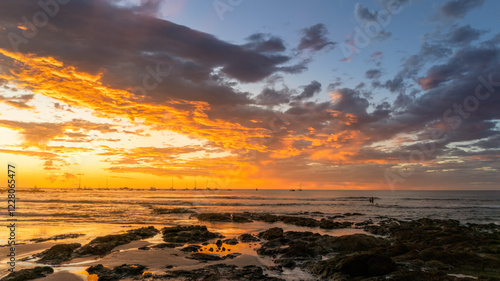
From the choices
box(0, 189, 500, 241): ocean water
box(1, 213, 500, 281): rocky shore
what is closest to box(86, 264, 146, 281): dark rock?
box(1, 213, 500, 281): rocky shore

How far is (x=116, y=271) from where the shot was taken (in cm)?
1769

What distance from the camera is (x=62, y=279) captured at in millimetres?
16547

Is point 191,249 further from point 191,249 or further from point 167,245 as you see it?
point 167,245

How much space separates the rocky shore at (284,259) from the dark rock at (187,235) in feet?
0.47

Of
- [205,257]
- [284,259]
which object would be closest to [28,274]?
[205,257]

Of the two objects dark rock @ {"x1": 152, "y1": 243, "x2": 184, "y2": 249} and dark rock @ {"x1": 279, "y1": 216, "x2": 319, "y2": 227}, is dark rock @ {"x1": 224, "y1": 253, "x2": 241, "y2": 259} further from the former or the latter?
dark rock @ {"x1": 279, "y1": 216, "x2": 319, "y2": 227}

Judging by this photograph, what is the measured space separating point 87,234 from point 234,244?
714 inches

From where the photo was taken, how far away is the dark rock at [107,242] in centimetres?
2359

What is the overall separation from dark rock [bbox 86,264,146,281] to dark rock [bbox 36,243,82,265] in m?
4.44

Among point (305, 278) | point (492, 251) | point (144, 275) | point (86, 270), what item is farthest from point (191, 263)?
point (492, 251)

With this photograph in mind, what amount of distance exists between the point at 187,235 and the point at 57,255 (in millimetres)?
12958

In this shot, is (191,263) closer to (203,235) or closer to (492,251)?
(203,235)

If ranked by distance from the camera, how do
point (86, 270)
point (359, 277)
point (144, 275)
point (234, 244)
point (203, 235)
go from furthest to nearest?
point (203, 235) → point (234, 244) → point (86, 270) → point (144, 275) → point (359, 277)

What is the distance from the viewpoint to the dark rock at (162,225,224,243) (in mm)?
30234
